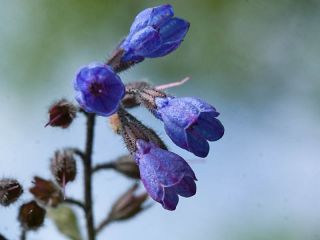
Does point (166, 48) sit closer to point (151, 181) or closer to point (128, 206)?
point (151, 181)

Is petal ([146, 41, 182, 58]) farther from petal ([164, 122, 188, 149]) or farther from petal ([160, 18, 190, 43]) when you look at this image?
petal ([164, 122, 188, 149])

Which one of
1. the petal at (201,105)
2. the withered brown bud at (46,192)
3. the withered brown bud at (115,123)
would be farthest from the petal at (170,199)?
the withered brown bud at (46,192)

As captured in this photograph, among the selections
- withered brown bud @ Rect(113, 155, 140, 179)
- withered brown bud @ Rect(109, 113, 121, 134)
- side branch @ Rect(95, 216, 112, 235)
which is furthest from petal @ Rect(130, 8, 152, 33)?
side branch @ Rect(95, 216, 112, 235)

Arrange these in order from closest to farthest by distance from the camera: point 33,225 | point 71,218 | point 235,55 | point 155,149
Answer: point 155,149 → point 33,225 → point 71,218 → point 235,55

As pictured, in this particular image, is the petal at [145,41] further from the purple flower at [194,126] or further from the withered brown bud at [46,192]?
the withered brown bud at [46,192]

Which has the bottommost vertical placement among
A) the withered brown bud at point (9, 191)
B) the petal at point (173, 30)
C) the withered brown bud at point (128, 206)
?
the withered brown bud at point (128, 206)

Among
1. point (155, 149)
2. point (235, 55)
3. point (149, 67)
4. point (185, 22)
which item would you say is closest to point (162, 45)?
point (185, 22)

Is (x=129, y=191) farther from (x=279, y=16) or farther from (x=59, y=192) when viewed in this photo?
(x=279, y=16)
